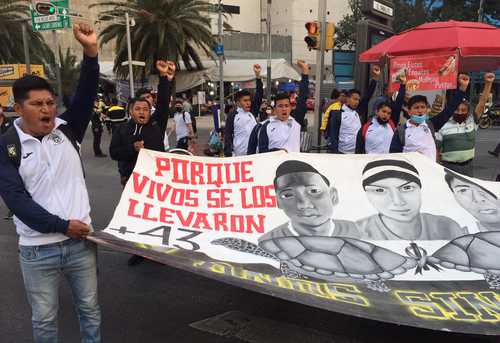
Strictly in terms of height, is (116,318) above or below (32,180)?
below

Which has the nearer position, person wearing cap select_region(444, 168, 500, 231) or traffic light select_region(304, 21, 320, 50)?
person wearing cap select_region(444, 168, 500, 231)

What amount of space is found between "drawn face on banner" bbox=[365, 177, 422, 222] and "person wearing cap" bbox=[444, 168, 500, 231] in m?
0.37

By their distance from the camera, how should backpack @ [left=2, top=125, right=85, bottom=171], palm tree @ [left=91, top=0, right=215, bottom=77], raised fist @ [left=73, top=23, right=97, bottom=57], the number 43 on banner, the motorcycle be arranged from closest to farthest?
backpack @ [left=2, top=125, right=85, bottom=171] < raised fist @ [left=73, top=23, right=97, bottom=57] < the number 43 on banner < the motorcycle < palm tree @ [left=91, top=0, right=215, bottom=77]

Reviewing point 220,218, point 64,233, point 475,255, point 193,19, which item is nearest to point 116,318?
point 220,218

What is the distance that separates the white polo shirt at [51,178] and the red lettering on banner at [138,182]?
4.76 feet

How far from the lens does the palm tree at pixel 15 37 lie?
2927 centimetres

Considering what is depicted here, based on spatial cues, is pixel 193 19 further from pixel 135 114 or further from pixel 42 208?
pixel 42 208

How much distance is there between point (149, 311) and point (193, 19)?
2763 centimetres

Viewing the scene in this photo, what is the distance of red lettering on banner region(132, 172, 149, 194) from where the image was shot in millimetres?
4285

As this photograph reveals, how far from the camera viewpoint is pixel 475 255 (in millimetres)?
3717

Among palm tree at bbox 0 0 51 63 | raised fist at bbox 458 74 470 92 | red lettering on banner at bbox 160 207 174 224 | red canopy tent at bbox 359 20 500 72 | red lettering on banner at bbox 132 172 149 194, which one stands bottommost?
red lettering on banner at bbox 160 207 174 224

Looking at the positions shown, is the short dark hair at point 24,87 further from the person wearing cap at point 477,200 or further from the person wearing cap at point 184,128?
the person wearing cap at point 184,128

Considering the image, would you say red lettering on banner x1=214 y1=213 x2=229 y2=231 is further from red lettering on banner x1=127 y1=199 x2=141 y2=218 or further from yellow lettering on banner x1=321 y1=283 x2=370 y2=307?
yellow lettering on banner x1=321 y1=283 x2=370 y2=307

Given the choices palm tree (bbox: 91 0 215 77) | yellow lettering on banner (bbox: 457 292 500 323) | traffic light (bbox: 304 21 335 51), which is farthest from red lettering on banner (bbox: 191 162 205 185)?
palm tree (bbox: 91 0 215 77)
